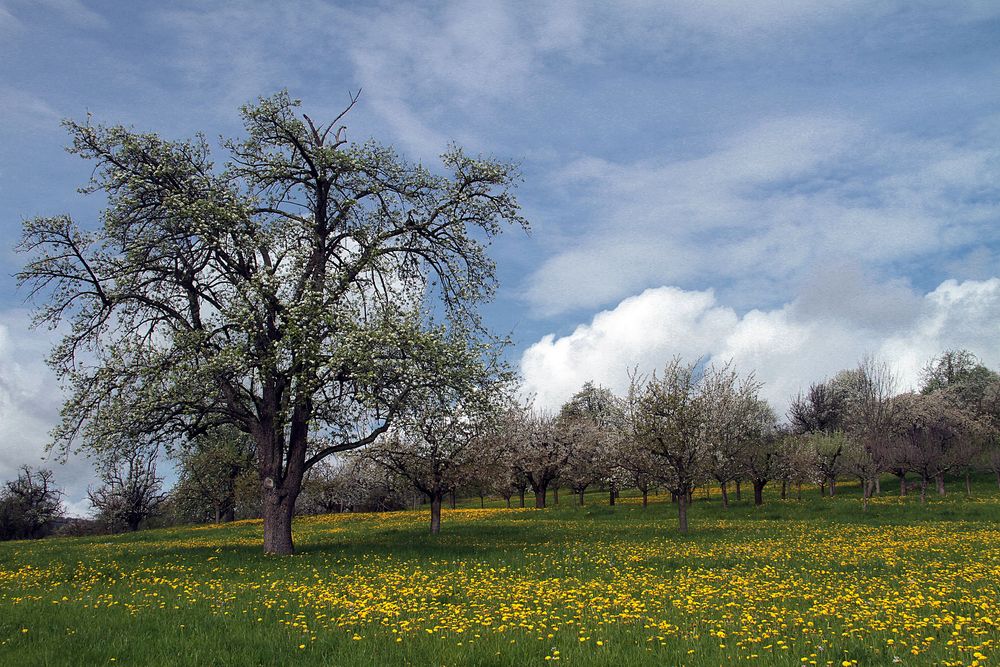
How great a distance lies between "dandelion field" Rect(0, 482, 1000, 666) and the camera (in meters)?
9.53

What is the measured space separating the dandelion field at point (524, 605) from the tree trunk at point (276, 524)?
3.18 ft

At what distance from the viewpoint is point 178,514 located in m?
79.2

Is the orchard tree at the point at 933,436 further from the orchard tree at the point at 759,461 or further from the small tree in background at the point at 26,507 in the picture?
the small tree in background at the point at 26,507

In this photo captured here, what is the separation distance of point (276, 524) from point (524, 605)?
15.5 meters

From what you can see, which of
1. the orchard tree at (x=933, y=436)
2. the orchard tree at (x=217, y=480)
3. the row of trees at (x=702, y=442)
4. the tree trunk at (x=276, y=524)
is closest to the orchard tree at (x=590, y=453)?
the row of trees at (x=702, y=442)

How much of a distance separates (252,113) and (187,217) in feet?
15.8

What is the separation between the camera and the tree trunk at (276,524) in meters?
25.1

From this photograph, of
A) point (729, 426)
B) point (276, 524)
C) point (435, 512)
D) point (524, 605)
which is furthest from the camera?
point (729, 426)

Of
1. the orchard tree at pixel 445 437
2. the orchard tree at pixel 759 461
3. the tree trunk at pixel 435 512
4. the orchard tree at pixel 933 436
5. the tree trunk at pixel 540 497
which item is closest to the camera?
the orchard tree at pixel 445 437

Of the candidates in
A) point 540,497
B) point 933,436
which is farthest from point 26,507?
point 933,436

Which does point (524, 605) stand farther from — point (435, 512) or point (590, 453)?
point (590, 453)

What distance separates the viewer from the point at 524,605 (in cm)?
1284

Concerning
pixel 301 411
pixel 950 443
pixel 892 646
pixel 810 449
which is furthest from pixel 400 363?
pixel 950 443

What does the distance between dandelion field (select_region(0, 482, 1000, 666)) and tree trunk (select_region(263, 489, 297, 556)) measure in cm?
97
